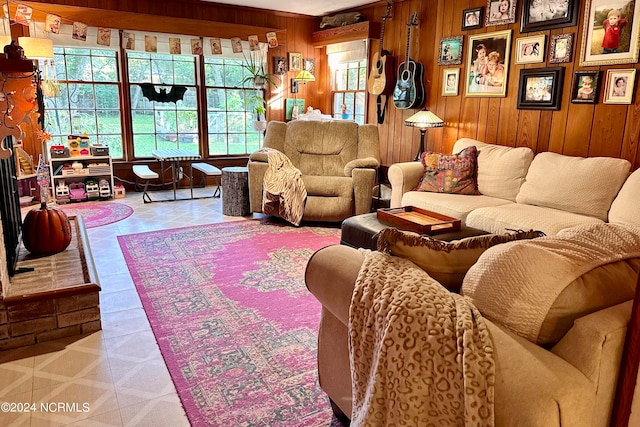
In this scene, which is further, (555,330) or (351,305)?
(351,305)

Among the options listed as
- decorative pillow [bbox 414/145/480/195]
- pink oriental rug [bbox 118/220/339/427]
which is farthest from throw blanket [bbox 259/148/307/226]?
decorative pillow [bbox 414/145/480/195]

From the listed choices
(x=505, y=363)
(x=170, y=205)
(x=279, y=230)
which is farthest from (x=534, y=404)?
(x=170, y=205)

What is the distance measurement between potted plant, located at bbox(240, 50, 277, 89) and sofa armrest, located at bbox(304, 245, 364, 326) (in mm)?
5425

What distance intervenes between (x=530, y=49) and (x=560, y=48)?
30cm

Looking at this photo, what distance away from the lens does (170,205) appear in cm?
539

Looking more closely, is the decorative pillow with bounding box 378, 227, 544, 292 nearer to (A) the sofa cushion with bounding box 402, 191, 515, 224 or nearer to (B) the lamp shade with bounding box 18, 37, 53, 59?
(A) the sofa cushion with bounding box 402, 191, 515, 224

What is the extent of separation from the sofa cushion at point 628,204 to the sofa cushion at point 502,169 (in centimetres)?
80

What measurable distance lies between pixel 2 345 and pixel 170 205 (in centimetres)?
324

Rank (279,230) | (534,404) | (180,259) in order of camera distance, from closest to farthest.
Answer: (534,404), (180,259), (279,230)

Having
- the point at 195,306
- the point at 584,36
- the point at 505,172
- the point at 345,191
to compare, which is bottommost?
the point at 195,306

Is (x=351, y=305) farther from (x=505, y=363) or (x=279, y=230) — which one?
(x=279, y=230)

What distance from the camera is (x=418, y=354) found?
106 cm

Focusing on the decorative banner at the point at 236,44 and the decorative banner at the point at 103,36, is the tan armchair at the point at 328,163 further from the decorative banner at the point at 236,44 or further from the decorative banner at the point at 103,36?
the decorative banner at the point at 103,36

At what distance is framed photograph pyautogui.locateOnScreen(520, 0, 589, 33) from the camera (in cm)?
369
